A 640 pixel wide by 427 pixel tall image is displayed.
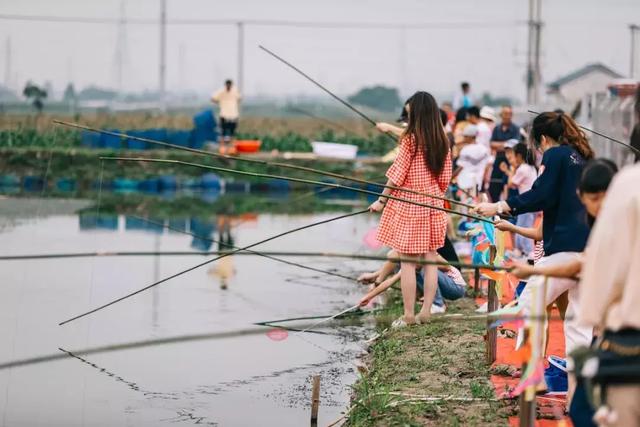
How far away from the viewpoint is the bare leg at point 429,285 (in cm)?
1050

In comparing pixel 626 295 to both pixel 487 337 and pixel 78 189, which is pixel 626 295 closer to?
pixel 487 337

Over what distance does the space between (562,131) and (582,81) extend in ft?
132

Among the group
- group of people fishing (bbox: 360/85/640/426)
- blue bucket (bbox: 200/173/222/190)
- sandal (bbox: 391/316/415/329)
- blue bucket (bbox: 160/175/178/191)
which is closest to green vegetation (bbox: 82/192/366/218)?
blue bucket (bbox: 200/173/222/190)

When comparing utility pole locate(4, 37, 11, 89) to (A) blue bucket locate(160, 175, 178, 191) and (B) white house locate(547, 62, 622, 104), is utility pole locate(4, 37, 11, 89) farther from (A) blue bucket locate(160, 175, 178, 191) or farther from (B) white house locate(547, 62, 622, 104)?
(B) white house locate(547, 62, 622, 104)

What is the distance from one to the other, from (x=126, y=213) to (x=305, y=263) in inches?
271

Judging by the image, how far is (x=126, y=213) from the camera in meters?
23.4

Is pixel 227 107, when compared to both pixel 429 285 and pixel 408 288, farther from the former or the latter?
pixel 408 288

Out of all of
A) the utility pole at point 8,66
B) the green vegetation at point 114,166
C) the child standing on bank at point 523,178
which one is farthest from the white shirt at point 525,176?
the utility pole at point 8,66

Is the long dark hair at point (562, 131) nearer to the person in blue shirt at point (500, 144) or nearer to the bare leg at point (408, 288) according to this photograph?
the bare leg at point (408, 288)

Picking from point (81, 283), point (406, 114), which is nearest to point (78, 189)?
Answer: point (81, 283)

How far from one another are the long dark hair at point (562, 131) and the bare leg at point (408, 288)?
290cm

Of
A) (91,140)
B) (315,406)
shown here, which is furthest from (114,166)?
(315,406)

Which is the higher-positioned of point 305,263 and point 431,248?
point 431,248

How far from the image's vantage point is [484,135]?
17.4 meters
